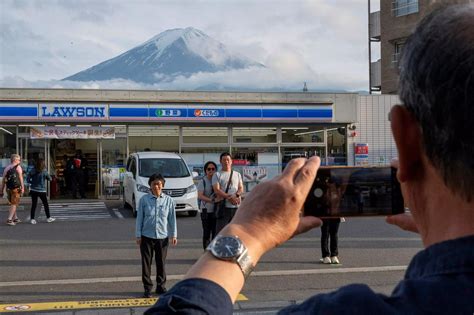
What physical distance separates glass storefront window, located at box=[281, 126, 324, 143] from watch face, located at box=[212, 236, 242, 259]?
21321mm

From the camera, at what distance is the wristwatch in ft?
3.85

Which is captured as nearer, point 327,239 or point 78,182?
point 327,239

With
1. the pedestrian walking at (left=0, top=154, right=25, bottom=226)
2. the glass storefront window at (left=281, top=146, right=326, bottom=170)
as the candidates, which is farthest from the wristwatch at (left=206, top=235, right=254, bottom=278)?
the glass storefront window at (left=281, top=146, right=326, bottom=170)

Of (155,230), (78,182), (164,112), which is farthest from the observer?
(164,112)

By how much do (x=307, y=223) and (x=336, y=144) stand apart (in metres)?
22.1

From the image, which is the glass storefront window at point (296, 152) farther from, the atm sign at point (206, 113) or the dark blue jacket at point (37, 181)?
the dark blue jacket at point (37, 181)

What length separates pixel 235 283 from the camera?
117 centimetres

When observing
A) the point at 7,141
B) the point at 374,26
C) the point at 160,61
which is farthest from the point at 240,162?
the point at 160,61

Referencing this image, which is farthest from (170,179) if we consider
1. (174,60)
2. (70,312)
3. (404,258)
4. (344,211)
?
(174,60)

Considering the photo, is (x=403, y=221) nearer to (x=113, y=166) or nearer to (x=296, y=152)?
(x=113, y=166)

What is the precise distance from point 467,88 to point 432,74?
75mm

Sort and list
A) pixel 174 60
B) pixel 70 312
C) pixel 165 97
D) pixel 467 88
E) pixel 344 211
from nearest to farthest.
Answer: pixel 467 88, pixel 344 211, pixel 70 312, pixel 165 97, pixel 174 60

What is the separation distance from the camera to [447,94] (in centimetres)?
98

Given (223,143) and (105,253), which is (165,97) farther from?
(105,253)
